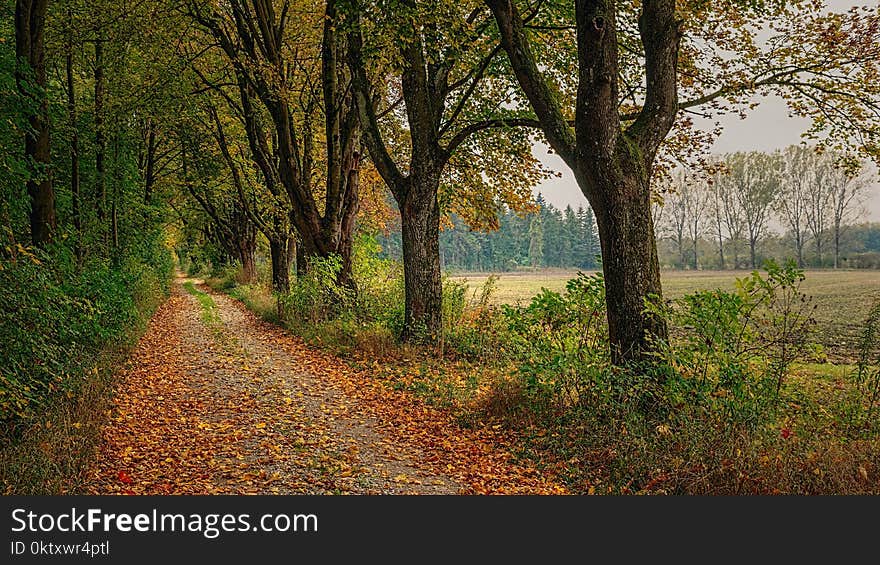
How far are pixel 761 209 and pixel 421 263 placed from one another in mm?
10748

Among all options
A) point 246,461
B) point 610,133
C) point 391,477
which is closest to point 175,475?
point 246,461

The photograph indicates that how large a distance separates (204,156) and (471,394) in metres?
21.6

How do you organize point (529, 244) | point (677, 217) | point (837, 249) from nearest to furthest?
point (837, 249) < point (677, 217) < point (529, 244)

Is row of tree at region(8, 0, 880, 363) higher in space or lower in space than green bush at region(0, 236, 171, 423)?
higher

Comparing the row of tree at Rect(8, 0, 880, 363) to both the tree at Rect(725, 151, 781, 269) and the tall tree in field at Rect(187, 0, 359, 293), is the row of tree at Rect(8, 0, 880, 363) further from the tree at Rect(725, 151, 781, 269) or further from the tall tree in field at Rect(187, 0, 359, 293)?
the tree at Rect(725, 151, 781, 269)

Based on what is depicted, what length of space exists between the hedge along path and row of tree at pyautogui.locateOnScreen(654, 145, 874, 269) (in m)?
7.00

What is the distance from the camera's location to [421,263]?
12008 mm

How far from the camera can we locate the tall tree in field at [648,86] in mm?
7125

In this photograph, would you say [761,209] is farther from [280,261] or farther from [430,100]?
[280,261]

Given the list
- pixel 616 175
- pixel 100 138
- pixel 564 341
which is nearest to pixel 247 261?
pixel 100 138

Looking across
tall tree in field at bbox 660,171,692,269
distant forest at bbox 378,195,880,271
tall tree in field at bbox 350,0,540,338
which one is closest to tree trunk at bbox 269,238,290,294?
distant forest at bbox 378,195,880,271

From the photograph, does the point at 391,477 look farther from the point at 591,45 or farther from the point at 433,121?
the point at 433,121

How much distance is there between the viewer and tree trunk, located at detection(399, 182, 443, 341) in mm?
11930

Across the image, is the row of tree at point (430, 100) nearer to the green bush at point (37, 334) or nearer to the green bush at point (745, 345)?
the green bush at point (745, 345)
